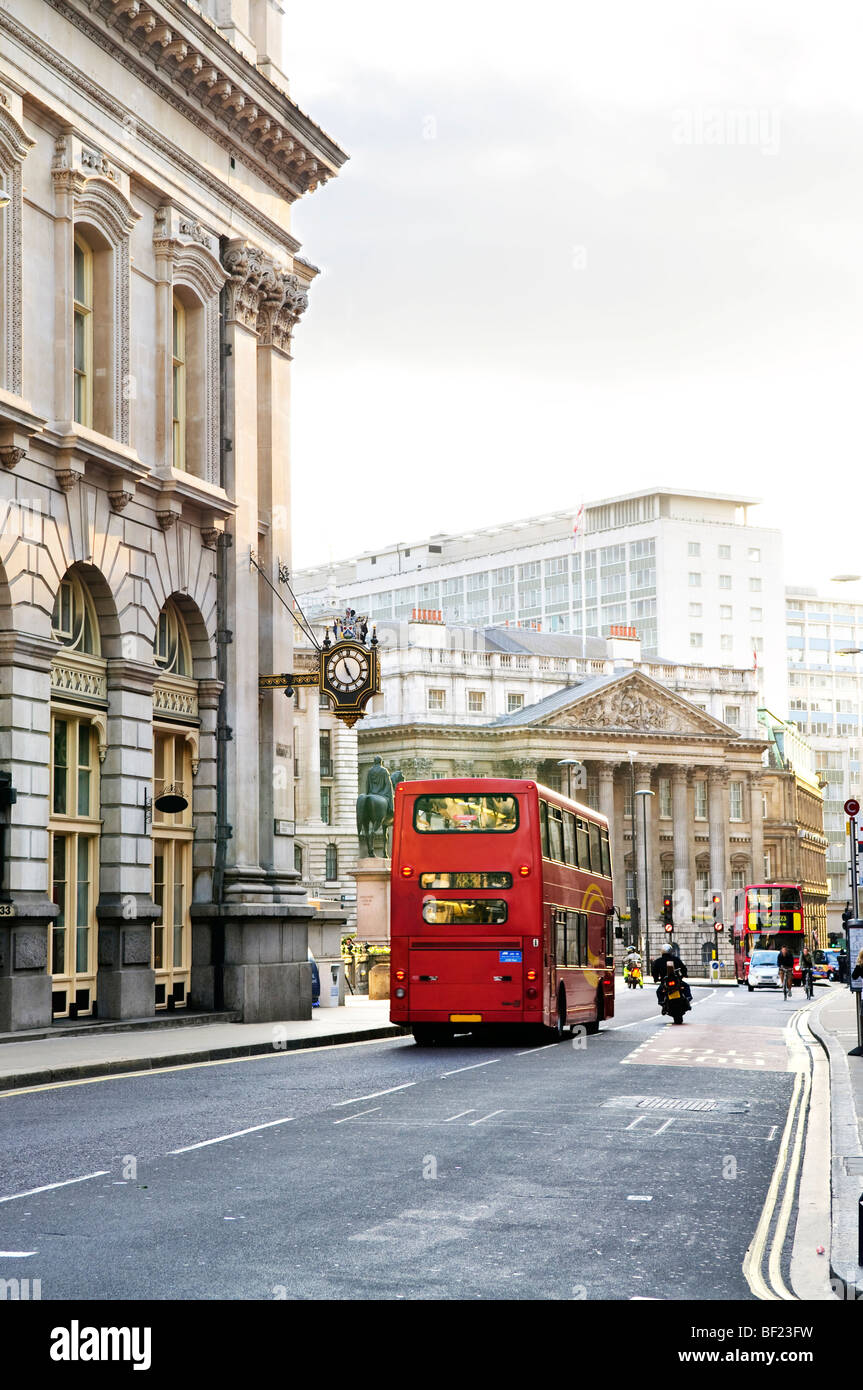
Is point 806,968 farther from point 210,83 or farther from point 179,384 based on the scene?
point 210,83

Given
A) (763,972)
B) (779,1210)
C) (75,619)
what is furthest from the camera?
(763,972)

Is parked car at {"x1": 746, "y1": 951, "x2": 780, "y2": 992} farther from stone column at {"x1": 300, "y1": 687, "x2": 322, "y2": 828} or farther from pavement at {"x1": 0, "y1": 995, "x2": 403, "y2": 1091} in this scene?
pavement at {"x1": 0, "y1": 995, "x2": 403, "y2": 1091}

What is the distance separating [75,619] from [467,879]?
24.8 feet

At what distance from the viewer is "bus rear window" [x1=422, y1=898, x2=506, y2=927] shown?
1001 inches

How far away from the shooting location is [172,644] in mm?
30938

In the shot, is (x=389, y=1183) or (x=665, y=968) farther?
(x=665, y=968)

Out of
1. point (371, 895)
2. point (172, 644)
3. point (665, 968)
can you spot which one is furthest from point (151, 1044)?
point (371, 895)

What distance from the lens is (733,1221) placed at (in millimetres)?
10414

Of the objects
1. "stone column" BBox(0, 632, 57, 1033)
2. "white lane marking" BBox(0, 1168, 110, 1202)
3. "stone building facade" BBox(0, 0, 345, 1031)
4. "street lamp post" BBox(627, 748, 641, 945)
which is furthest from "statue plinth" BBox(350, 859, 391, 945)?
"street lamp post" BBox(627, 748, 641, 945)

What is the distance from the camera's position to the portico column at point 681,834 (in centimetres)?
12244

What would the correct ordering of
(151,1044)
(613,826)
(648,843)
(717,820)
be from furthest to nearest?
(717,820) < (648,843) < (613,826) < (151,1044)

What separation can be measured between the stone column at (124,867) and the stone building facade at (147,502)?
0.05m

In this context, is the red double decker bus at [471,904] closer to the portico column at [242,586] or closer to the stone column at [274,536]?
the portico column at [242,586]

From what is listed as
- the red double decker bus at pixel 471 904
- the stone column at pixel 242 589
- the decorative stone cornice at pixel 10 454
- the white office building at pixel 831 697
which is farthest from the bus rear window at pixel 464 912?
the white office building at pixel 831 697
